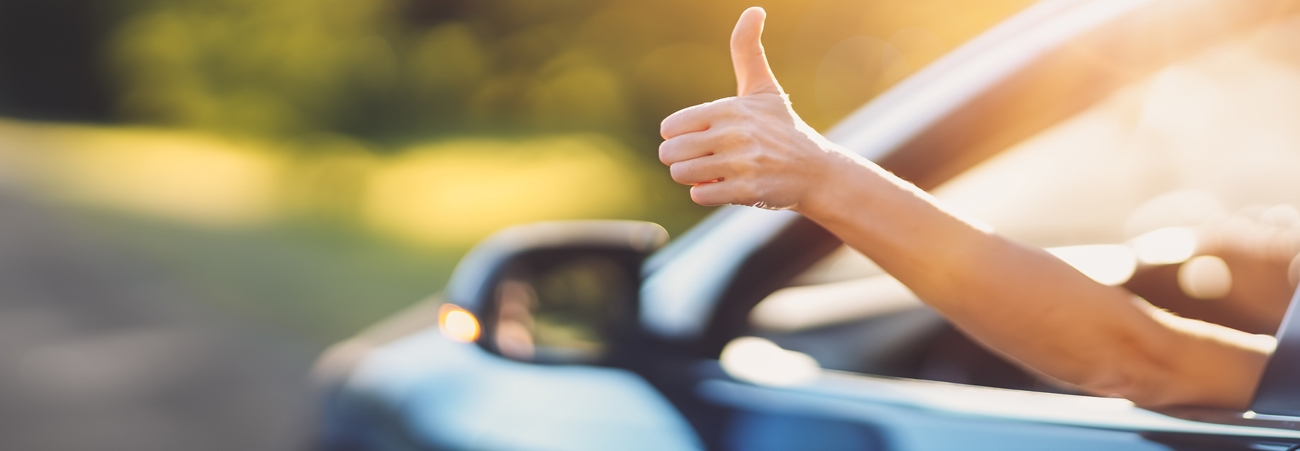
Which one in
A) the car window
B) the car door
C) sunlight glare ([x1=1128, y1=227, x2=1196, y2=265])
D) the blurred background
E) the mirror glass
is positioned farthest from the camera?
the blurred background

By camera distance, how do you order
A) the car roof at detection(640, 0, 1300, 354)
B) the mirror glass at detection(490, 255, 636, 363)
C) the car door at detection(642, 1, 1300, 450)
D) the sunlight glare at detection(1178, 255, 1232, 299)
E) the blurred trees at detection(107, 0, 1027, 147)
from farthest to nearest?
the blurred trees at detection(107, 0, 1027, 147)
the sunlight glare at detection(1178, 255, 1232, 299)
the mirror glass at detection(490, 255, 636, 363)
the car roof at detection(640, 0, 1300, 354)
the car door at detection(642, 1, 1300, 450)

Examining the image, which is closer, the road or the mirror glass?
the mirror glass

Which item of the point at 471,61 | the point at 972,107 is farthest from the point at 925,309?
the point at 471,61

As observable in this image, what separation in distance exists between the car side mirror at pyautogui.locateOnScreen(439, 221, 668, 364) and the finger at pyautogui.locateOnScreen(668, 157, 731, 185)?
0.54 m

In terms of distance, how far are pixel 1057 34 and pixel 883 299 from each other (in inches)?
26.8

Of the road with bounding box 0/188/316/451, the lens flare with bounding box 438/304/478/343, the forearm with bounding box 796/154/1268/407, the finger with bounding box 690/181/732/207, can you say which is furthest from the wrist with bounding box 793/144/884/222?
the road with bounding box 0/188/316/451

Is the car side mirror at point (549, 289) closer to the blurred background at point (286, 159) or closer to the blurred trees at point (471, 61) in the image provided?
the blurred background at point (286, 159)

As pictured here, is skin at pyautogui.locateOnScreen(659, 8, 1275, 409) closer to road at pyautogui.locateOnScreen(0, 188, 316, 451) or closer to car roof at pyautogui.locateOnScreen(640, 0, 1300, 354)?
car roof at pyautogui.locateOnScreen(640, 0, 1300, 354)

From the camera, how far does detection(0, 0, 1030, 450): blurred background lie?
17.9ft

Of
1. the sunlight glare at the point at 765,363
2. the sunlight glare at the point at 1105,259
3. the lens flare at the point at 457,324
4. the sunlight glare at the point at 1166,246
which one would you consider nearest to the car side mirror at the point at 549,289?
the lens flare at the point at 457,324

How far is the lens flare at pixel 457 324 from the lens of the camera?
1879 mm

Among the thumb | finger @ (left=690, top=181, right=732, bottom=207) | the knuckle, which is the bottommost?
finger @ (left=690, top=181, right=732, bottom=207)

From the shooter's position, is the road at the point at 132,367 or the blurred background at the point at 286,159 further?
the blurred background at the point at 286,159

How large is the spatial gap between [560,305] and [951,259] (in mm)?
912
